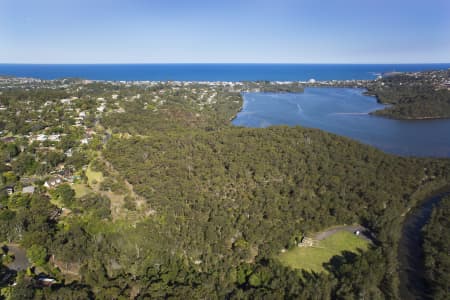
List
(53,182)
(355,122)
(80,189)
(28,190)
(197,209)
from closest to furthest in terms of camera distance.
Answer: (197,209) → (28,190) → (80,189) → (53,182) → (355,122)

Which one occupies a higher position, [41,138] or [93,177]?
[41,138]

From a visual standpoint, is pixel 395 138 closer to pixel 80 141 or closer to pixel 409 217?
pixel 409 217

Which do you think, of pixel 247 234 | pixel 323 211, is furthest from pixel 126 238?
pixel 323 211

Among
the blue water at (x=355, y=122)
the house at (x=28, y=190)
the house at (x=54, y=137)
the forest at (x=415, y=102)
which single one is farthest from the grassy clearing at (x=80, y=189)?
the forest at (x=415, y=102)

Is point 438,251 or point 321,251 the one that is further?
point 321,251

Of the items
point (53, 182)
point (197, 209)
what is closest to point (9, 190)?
point (53, 182)

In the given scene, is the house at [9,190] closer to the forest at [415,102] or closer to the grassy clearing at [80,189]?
the grassy clearing at [80,189]

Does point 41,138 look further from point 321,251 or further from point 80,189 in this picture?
point 321,251
